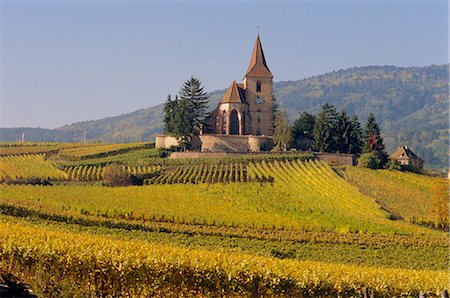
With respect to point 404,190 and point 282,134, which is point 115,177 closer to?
point 282,134

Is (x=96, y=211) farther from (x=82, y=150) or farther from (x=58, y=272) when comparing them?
(x=82, y=150)

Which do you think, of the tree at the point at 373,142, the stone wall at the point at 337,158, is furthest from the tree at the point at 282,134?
the tree at the point at 373,142

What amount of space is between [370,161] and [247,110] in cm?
2001

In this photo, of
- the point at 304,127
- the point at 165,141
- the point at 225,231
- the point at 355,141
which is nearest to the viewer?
the point at 225,231

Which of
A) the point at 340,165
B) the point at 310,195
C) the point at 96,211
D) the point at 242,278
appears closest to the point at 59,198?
the point at 96,211

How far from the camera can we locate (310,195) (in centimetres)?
6994

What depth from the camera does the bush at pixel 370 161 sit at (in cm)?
8444

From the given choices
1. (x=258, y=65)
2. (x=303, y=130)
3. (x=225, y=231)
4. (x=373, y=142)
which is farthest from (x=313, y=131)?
(x=225, y=231)

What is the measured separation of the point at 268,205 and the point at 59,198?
695 inches

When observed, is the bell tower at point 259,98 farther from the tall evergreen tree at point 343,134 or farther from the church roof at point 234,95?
the tall evergreen tree at point 343,134

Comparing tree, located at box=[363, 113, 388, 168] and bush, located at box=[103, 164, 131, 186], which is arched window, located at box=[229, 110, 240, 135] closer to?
tree, located at box=[363, 113, 388, 168]

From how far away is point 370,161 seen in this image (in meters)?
84.4

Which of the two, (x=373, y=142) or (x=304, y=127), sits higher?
(x=304, y=127)

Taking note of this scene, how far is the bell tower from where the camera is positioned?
9794cm
